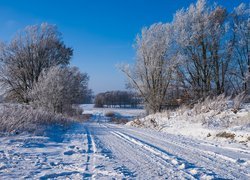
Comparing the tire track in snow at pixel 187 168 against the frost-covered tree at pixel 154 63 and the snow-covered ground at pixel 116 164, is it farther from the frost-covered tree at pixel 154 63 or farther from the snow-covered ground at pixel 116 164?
the frost-covered tree at pixel 154 63

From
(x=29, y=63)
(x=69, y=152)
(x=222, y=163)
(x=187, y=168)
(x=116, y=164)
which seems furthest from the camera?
(x=29, y=63)

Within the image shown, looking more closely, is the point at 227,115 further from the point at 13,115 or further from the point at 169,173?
the point at 13,115

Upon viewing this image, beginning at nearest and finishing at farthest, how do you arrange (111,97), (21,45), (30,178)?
(30,178) → (21,45) → (111,97)

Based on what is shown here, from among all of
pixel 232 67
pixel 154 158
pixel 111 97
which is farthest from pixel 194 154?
pixel 111 97

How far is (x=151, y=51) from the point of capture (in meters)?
25.2

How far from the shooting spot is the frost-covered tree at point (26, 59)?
29.0 meters

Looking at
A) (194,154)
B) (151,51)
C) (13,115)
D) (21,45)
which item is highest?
(21,45)

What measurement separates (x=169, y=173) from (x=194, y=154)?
79.2 inches

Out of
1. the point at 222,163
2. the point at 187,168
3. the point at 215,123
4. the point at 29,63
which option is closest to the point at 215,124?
the point at 215,123

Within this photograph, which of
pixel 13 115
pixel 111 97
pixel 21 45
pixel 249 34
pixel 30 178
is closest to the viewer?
pixel 30 178

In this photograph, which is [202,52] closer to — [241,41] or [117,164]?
[241,41]

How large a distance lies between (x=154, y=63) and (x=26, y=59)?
1600 centimetres

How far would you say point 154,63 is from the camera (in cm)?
2508

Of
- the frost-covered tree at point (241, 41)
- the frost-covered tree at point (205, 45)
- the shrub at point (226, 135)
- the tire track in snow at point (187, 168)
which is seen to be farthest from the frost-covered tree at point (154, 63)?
the tire track in snow at point (187, 168)
